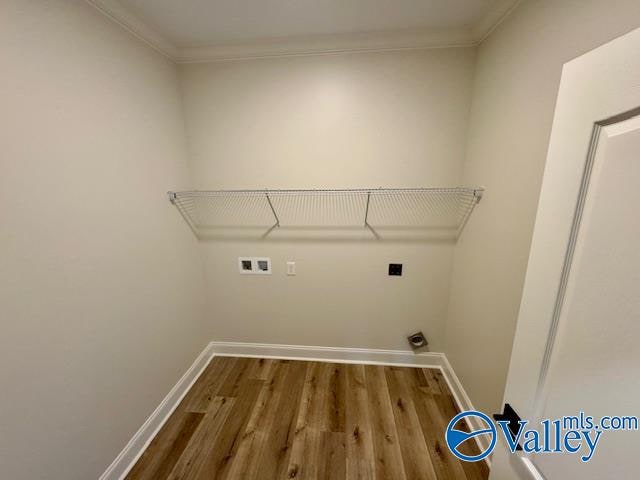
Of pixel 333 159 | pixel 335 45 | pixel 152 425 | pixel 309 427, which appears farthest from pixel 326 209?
pixel 152 425

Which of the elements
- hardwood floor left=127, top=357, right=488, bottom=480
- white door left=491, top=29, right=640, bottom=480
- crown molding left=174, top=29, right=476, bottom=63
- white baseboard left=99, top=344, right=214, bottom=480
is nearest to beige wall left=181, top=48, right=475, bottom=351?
crown molding left=174, top=29, right=476, bottom=63

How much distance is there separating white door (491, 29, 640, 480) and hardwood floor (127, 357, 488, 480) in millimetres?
961

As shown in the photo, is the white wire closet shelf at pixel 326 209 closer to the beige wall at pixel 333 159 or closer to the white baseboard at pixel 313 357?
the beige wall at pixel 333 159

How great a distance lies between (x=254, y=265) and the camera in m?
1.98

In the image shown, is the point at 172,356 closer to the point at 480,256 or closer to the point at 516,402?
the point at 516,402

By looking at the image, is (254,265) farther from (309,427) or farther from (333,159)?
(309,427)

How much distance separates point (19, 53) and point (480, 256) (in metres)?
2.21

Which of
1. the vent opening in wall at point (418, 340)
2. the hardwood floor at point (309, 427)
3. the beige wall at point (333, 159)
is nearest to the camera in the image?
the hardwood floor at point (309, 427)

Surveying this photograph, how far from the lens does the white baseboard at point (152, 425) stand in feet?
4.25

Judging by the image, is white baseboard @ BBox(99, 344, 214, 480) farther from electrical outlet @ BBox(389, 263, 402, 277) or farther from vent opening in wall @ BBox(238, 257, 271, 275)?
electrical outlet @ BBox(389, 263, 402, 277)

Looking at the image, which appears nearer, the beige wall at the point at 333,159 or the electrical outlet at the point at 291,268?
the beige wall at the point at 333,159

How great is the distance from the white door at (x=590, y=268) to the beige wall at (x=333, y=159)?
1.15 meters

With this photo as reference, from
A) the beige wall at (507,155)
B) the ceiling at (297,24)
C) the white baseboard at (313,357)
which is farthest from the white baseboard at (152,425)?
the ceiling at (297,24)

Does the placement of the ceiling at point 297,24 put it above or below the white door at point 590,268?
above
